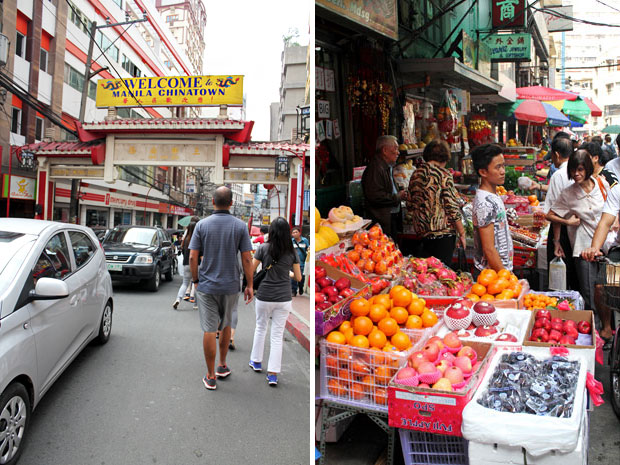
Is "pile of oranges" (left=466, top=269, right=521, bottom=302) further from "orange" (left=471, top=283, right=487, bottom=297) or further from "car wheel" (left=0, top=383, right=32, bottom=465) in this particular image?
"car wheel" (left=0, top=383, right=32, bottom=465)

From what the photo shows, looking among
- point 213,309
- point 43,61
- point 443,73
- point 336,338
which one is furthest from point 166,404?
point 443,73

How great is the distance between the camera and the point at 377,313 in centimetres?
271

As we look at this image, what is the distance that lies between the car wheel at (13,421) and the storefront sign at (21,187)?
906 mm

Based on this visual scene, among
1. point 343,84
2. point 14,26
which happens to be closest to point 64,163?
point 14,26

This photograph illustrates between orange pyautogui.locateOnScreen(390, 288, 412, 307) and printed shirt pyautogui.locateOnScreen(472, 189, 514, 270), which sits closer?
orange pyautogui.locateOnScreen(390, 288, 412, 307)

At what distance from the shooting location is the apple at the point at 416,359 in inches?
93.0

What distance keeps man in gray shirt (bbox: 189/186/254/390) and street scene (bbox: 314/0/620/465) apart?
0.50 metres

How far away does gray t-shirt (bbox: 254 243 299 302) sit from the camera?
3294 mm

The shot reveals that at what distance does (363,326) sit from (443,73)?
4128 mm

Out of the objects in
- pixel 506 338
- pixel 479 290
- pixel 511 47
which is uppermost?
pixel 511 47

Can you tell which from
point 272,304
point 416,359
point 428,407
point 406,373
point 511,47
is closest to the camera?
point 428,407

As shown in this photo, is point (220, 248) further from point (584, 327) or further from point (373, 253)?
point (584, 327)

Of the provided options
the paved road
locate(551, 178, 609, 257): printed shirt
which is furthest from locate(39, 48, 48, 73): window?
locate(551, 178, 609, 257): printed shirt

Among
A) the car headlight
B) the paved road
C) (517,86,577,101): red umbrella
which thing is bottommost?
the paved road
